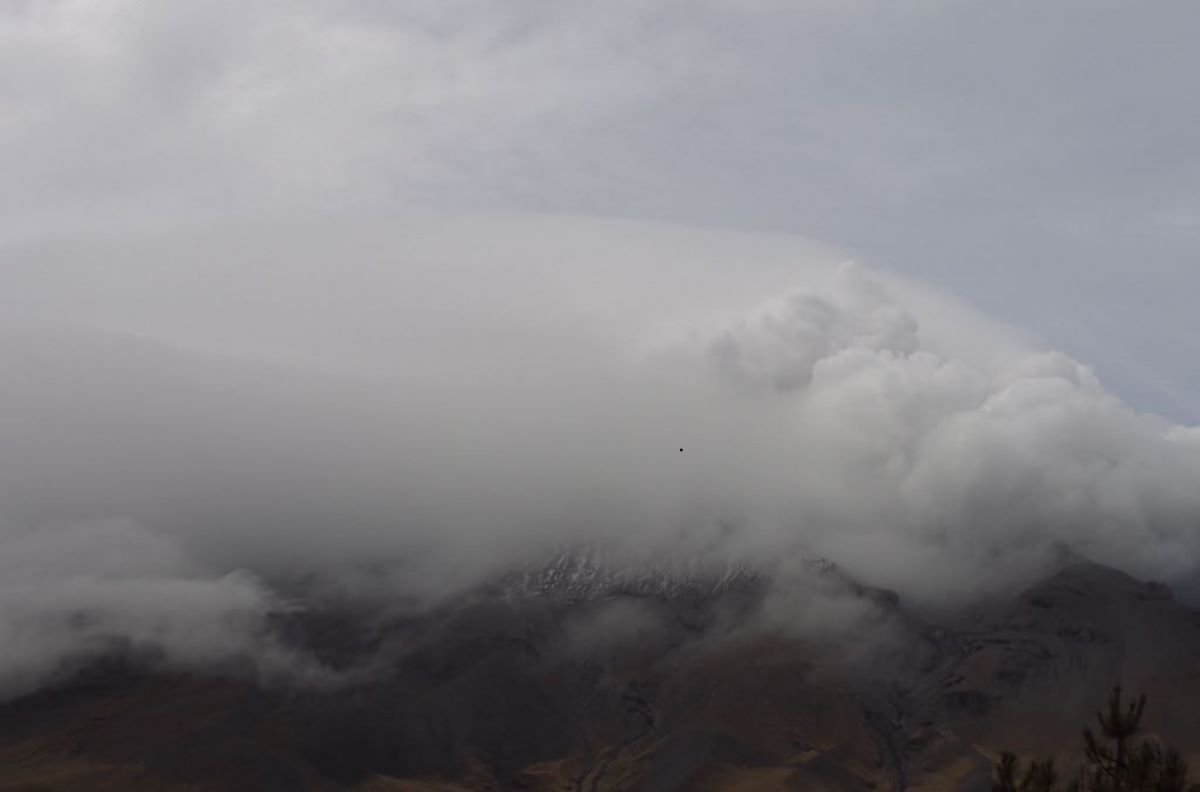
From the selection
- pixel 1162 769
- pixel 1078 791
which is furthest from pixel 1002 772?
pixel 1162 769

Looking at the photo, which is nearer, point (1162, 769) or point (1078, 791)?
point (1162, 769)

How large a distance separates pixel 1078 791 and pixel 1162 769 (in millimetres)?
8705

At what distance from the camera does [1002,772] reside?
83688 millimetres

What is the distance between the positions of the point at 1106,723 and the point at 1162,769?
5.50 m

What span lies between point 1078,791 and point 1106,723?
5853mm

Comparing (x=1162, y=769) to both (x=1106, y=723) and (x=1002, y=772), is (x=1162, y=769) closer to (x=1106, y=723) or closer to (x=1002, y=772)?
(x=1106, y=723)

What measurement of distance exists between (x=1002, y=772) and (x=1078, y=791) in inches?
207

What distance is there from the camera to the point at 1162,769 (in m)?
76.0

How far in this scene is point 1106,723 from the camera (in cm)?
8112

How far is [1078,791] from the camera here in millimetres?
83500

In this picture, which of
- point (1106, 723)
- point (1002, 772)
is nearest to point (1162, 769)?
point (1106, 723)

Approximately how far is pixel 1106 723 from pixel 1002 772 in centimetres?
770

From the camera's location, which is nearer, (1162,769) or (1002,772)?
(1162,769)

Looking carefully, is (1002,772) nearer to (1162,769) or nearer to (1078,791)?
(1078,791)
